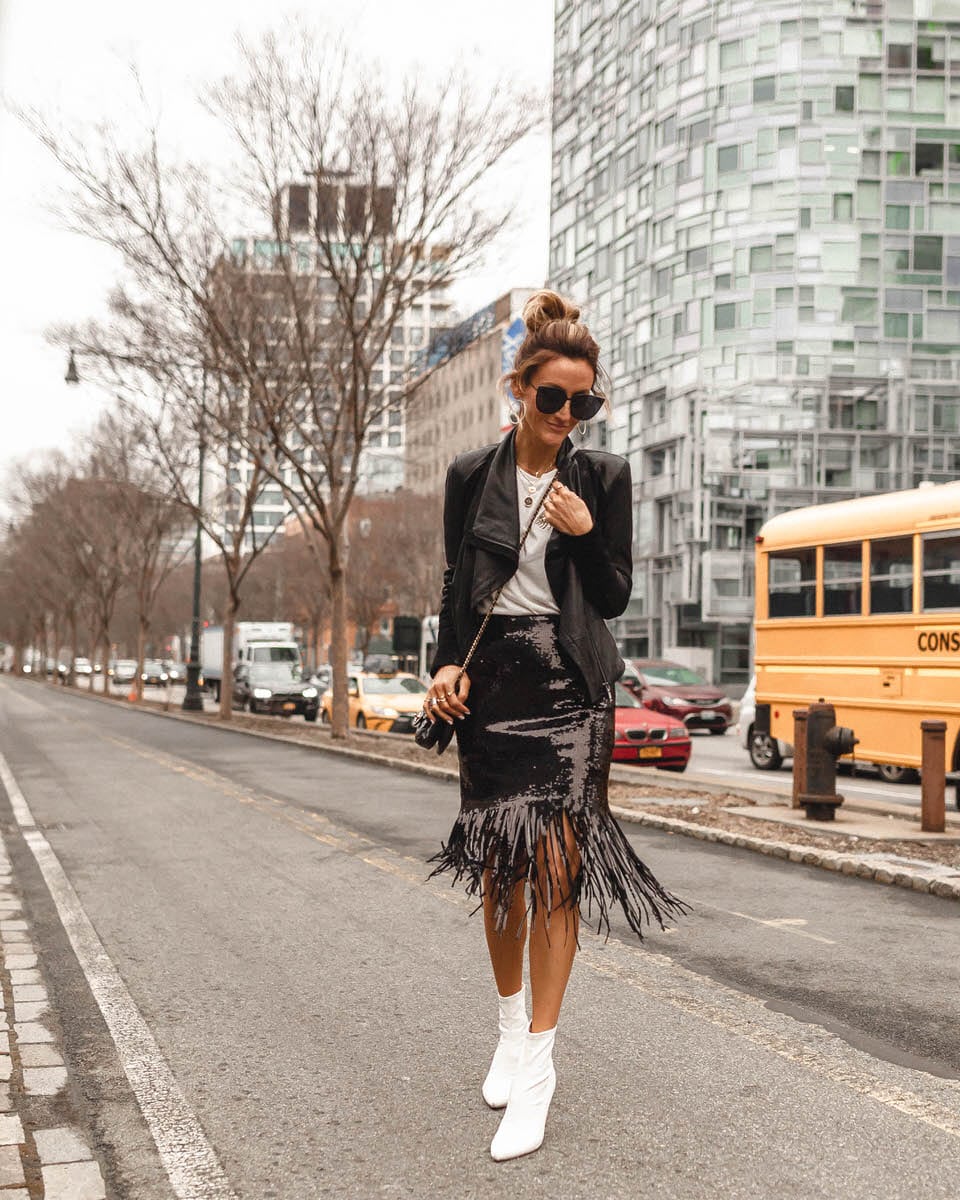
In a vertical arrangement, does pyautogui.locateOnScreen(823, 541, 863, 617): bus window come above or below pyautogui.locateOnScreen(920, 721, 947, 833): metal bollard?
above

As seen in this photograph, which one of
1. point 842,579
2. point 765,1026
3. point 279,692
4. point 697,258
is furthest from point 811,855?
point 697,258

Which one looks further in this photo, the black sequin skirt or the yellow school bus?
the yellow school bus

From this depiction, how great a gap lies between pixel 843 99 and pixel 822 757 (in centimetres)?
4989

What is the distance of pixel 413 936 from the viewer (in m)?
6.68

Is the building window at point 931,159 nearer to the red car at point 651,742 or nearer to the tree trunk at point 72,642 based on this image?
the red car at point 651,742

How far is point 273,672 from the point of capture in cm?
4256

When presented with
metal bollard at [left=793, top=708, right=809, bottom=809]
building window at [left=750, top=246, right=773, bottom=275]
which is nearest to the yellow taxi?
metal bollard at [left=793, top=708, right=809, bottom=809]

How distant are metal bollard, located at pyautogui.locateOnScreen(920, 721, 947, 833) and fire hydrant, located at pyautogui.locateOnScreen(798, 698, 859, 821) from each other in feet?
1.95

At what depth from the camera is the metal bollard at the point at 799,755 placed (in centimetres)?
1184

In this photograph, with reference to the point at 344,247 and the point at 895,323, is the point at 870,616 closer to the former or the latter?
the point at 344,247

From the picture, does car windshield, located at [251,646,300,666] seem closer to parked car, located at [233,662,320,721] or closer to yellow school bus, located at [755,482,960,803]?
parked car, located at [233,662,320,721]

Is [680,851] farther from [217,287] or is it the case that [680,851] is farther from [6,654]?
[6,654]

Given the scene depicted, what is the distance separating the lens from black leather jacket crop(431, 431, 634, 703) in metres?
3.81

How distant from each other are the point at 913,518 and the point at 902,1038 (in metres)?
11.2
